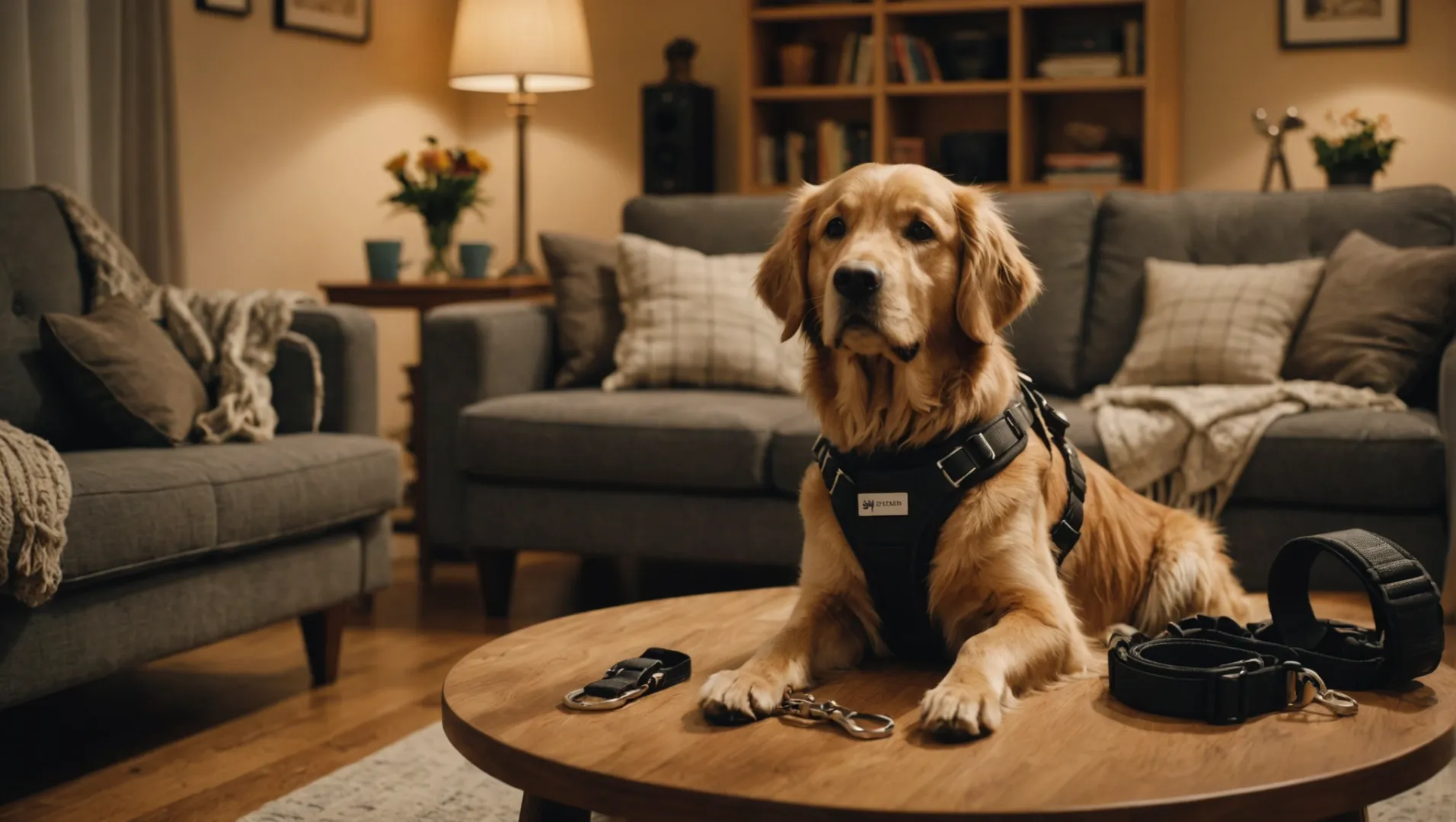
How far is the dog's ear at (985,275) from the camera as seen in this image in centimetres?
167

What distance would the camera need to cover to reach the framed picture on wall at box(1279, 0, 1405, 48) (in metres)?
4.90

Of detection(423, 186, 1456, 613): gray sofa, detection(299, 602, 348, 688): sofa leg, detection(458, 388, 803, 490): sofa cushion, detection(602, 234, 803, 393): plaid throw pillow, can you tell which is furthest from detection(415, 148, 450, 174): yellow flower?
detection(299, 602, 348, 688): sofa leg

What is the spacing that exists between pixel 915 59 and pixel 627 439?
8.49 feet

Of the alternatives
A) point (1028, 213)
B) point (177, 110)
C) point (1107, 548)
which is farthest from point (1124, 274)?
point (177, 110)

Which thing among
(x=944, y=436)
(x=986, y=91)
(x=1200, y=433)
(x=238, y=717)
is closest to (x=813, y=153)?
(x=986, y=91)

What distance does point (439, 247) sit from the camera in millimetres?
4520

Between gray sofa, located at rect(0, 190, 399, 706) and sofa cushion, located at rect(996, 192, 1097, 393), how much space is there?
62.5 inches

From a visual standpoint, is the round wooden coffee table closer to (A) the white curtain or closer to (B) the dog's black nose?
(B) the dog's black nose

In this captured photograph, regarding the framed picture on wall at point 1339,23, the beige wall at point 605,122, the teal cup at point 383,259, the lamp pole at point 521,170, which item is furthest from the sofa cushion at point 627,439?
the framed picture on wall at point 1339,23

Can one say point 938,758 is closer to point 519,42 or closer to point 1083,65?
point 519,42

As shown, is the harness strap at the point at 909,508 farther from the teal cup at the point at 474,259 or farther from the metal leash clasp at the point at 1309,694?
the teal cup at the point at 474,259

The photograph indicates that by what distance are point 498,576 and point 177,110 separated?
172 centimetres

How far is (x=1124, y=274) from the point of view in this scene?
3.60 meters

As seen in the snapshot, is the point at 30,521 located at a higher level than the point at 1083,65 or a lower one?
lower
